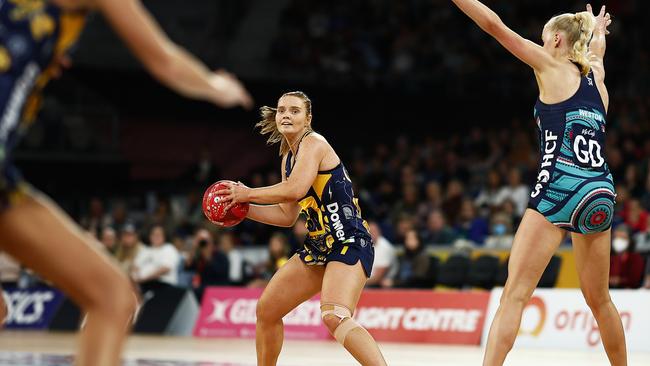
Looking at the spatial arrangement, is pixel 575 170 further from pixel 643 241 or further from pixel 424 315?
pixel 643 241

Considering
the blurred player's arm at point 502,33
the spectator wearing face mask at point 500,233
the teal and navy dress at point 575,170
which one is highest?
the spectator wearing face mask at point 500,233

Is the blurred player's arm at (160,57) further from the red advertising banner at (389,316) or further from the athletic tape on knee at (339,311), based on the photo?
the red advertising banner at (389,316)

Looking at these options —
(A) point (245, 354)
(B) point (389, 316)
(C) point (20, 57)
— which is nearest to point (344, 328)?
(C) point (20, 57)

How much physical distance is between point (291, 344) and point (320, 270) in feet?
22.7

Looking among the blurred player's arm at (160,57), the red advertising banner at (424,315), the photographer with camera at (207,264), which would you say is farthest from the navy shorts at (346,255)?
the photographer with camera at (207,264)

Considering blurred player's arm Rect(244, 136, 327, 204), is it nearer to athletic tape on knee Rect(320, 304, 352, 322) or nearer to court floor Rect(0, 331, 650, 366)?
athletic tape on knee Rect(320, 304, 352, 322)

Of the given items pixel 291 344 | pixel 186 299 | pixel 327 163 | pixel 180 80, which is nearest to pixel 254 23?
pixel 186 299

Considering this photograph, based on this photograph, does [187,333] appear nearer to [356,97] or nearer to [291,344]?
[291,344]

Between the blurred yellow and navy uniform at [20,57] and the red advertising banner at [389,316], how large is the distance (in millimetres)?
10909

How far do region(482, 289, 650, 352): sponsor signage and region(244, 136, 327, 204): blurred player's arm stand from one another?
23.1ft

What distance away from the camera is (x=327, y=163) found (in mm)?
7270

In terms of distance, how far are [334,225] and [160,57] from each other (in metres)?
3.42

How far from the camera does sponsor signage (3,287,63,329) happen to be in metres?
17.9

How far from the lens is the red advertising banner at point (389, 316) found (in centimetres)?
1434
